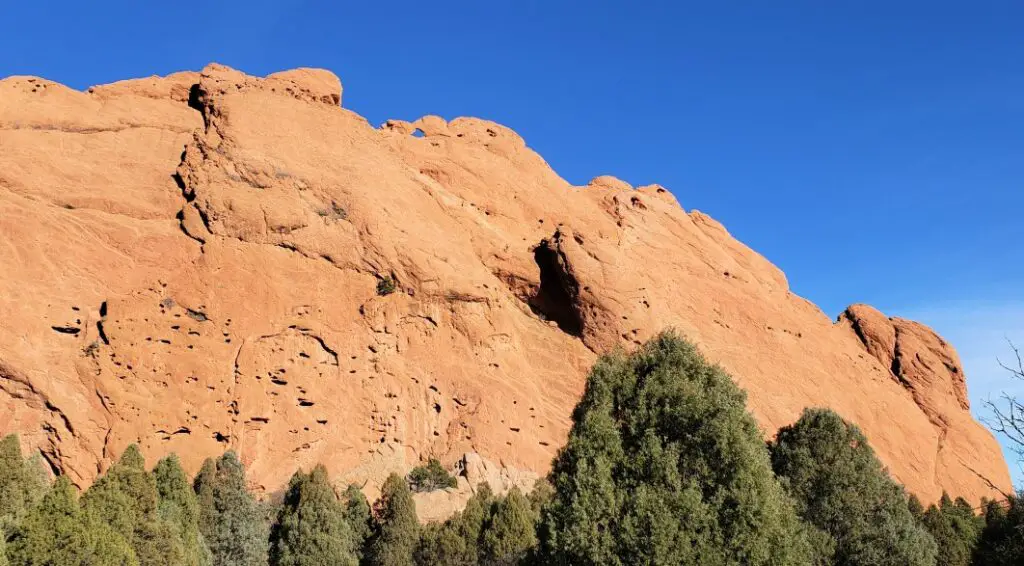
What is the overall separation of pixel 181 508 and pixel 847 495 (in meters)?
19.7

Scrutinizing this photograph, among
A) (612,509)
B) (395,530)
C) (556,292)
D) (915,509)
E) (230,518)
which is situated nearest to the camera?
(612,509)

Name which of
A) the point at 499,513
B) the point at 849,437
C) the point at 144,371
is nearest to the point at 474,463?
the point at 499,513

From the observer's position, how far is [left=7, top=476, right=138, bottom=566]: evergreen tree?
1489 cm

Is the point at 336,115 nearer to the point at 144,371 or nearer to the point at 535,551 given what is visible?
the point at 144,371

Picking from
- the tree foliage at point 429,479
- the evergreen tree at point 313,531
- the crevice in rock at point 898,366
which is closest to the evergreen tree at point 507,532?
the evergreen tree at point 313,531

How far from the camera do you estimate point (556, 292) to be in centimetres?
5331

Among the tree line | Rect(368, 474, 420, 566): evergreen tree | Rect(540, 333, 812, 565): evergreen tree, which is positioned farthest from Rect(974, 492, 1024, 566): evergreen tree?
Rect(368, 474, 420, 566): evergreen tree

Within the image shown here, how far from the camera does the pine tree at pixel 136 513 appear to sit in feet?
61.2

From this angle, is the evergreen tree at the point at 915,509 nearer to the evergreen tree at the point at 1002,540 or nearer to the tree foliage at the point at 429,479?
the evergreen tree at the point at 1002,540

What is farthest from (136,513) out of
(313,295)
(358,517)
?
(313,295)

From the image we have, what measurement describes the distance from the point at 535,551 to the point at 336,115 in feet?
138

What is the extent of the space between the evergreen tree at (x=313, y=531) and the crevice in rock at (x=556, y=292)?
2316cm

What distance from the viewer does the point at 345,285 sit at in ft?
143

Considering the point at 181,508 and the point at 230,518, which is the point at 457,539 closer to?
the point at 230,518
